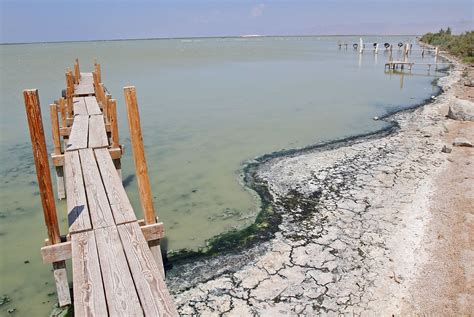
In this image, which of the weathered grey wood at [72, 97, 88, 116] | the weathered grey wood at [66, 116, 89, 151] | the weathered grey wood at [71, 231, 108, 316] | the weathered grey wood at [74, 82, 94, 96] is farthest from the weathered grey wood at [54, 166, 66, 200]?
the weathered grey wood at [71, 231, 108, 316]

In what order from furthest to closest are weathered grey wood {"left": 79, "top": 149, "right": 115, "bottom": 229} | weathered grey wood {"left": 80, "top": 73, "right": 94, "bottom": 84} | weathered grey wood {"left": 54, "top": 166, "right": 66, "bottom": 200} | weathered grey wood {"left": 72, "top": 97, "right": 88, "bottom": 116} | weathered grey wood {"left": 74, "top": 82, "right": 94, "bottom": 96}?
weathered grey wood {"left": 80, "top": 73, "right": 94, "bottom": 84}
weathered grey wood {"left": 74, "top": 82, "right": 94, "bottom": 96}
weathered grey wood {"left": 72, "top": 97, "right": 88, "bottom": 116}
weathered grey wood {"left": 54, "top": 166, "right": 66, "bottom": 200}
weathered grey wood {"left": 79, "top": 149, "right": 115, "bottom": 229}

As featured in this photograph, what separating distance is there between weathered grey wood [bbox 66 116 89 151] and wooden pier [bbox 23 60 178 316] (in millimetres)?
58

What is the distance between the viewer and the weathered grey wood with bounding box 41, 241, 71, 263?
435 centimetres

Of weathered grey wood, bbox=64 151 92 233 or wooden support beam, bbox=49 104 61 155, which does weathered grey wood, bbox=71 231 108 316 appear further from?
wooden support beam, bbox=49 104 61 155

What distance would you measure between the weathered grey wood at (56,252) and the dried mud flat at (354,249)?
1625mm

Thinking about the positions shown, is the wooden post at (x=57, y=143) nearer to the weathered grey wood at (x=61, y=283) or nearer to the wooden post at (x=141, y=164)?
the weathered grey wood at (x=61, y=283)

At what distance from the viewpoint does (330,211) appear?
741 centimetres

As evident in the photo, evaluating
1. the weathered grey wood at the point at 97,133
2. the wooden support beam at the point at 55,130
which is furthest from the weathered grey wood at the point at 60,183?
the weathered grey wood at the point at 97,133

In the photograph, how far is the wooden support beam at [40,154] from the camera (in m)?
3.96

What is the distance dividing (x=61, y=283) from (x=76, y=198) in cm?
107

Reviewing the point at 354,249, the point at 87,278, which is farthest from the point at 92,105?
the point at 354,249

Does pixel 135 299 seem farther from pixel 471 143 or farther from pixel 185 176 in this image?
pixel 471 143

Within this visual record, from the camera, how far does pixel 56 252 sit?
4375mm

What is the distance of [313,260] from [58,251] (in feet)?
11.8
